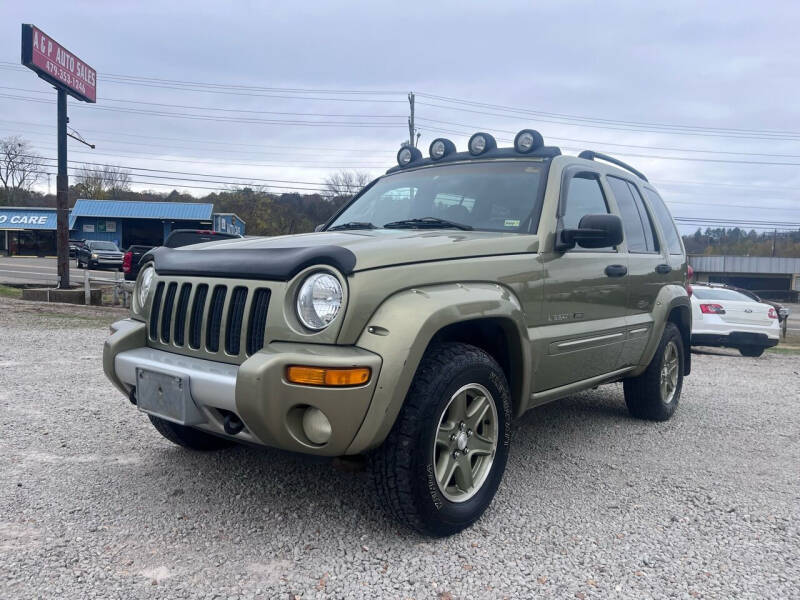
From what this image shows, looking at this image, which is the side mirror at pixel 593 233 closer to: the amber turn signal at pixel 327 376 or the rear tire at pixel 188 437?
the amber turn signal at pixel 327 376

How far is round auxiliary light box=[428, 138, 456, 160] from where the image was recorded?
4.32 metres

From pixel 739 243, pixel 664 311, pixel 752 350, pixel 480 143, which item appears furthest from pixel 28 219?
pixel 739 243

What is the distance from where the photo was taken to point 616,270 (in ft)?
13.3

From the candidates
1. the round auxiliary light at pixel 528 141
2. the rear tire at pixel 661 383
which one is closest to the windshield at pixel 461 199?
the round auxiliary light at pixel 528 141

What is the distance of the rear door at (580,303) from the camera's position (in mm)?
3432

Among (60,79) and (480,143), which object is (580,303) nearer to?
(480,143)

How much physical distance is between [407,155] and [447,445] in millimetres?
2456

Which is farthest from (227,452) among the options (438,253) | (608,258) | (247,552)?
(608,258)

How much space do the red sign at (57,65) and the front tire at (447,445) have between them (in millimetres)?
16326

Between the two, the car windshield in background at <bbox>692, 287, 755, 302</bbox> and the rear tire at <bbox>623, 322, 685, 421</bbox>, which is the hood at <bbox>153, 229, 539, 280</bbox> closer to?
the rear tire at <bbox>623, 322, 685, 421</bbox>

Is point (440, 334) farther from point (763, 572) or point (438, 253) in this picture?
point (763, 572)

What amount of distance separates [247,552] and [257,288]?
1.09m

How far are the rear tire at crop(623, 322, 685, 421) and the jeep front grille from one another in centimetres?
325

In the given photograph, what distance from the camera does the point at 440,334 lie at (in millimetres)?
2875
